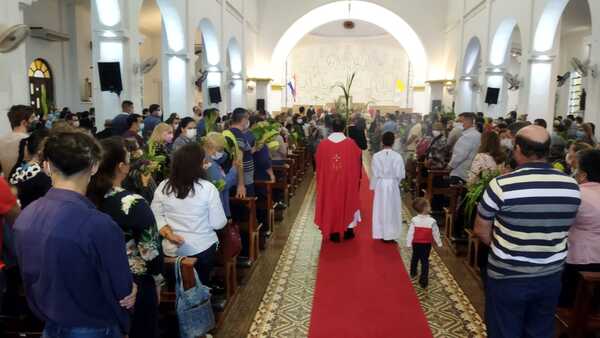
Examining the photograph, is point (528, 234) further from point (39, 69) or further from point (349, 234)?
point (39, 69)

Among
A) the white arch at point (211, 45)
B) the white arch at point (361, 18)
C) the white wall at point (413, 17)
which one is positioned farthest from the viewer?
the white arch at point (361, 18)

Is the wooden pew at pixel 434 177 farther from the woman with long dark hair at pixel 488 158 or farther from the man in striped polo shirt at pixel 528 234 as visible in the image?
the man in striped polo shirt at pixel 528 234

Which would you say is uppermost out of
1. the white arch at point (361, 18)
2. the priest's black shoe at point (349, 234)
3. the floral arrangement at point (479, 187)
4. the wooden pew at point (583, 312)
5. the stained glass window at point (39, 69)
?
the white arch at point (361, 18)

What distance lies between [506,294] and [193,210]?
2.18 meters

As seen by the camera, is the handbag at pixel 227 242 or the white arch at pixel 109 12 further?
the white arch at pixel 109 12

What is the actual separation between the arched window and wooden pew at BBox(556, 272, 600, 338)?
1541cm

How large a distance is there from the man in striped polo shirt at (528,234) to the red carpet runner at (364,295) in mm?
1399

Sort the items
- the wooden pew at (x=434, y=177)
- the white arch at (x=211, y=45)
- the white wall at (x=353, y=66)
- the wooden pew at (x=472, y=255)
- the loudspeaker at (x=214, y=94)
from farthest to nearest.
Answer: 1. the white wall at (x=353, y=66)
2. the loudspeaker at (x=214, y=94)
3. the white arch at (x=211, y=45)
4. the wooden pew at (x=434, y=177)
5. the wooden pew at (x=472, y=255)

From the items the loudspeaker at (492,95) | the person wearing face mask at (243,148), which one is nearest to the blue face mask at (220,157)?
the person wearing face mask at (243,148)

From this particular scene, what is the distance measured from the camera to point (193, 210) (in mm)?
3803

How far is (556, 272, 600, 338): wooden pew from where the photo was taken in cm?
345

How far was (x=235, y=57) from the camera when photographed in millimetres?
18938

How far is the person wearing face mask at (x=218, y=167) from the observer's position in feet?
15.5

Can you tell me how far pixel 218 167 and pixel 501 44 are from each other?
12.6 metres
